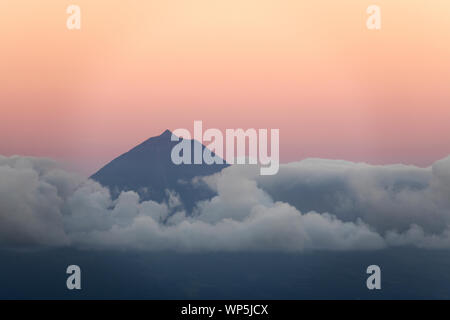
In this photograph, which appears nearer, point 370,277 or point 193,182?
point 370,277
